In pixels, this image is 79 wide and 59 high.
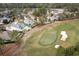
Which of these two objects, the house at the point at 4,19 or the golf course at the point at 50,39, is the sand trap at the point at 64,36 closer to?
the golf course at the point at 50,39

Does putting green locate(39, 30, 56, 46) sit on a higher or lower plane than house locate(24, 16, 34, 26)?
lower

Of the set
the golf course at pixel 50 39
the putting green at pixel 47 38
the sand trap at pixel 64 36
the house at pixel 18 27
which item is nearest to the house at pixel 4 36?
the house at pixel 18 27

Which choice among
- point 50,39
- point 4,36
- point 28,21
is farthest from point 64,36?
point 4,36

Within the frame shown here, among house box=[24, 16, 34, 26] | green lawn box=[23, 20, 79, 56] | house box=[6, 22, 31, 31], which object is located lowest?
green lawn box=[23, 20, 79, 56]

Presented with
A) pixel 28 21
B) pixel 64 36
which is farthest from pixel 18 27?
pixel 64 36

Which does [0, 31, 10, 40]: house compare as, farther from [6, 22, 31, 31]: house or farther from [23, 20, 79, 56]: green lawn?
[23, 20, 79, 56]: green lawn

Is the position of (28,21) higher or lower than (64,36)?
higher

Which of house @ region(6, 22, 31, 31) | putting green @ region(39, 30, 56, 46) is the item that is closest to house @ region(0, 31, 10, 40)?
house @ region(6, 22, 31, 31)

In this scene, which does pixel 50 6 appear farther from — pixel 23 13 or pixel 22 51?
pixel 22 51

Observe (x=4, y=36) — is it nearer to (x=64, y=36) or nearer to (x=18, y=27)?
(x=18, y=27)
